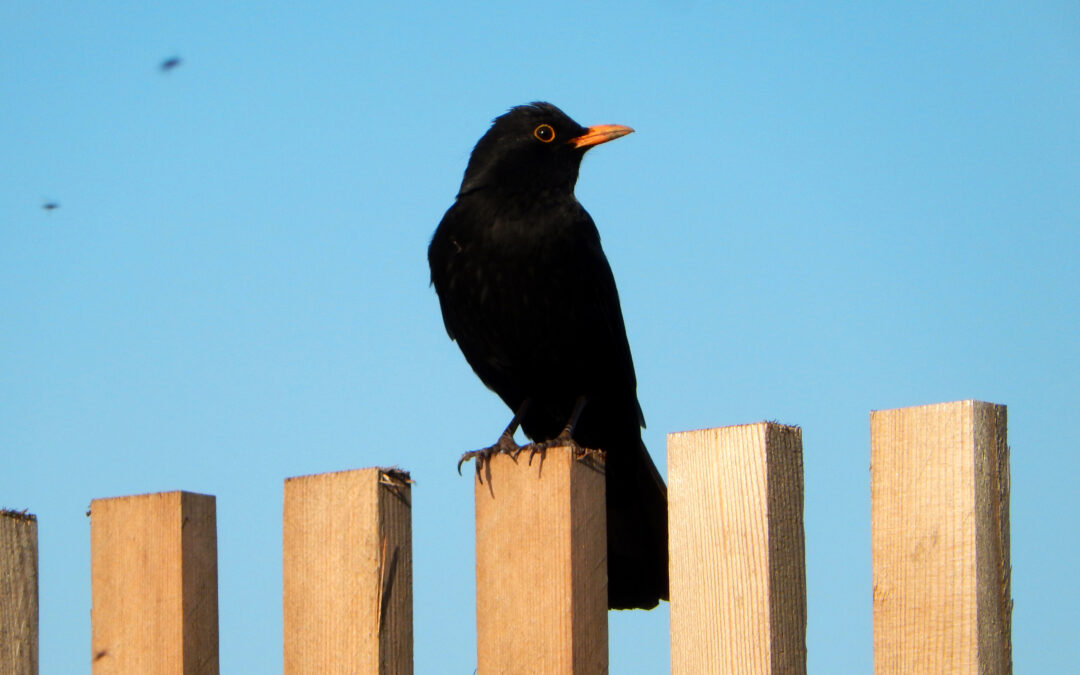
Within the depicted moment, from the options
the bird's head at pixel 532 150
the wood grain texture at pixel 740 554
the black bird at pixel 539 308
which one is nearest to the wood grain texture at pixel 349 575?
the wood grain texture at pixel 740 554

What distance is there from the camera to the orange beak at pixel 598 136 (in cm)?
524

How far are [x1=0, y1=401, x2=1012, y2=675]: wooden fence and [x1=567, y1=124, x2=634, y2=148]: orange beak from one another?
9.49 feet

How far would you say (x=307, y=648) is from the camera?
250 centimetres

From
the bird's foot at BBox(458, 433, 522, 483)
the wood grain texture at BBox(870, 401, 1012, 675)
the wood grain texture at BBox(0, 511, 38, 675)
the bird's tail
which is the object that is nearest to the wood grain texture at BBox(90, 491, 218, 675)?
the wood grain texture at BBox(0, 511, 38, 675)

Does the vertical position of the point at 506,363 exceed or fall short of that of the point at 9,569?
it exceeds it

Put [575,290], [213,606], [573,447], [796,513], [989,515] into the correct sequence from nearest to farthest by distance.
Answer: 1. [989,515]
2. [796,513]
3. [573,447]
4. [213,606]
5. [575,290]

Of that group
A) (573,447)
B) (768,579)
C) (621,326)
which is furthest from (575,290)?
(768,579)

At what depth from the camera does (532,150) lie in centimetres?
511

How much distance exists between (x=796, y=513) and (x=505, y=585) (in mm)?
582

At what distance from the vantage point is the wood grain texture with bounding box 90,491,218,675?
8.58ft

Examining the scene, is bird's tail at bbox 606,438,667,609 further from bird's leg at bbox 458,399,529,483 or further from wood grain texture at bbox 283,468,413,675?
wood grain texture at bbox 283,468,413,675

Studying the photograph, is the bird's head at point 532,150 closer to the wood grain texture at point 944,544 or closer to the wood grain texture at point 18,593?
the wood grain texture at point 18,593

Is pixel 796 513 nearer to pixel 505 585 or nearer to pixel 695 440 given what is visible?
pixel 695 440

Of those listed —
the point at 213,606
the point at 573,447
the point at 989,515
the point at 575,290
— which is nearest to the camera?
the point at 989,515
